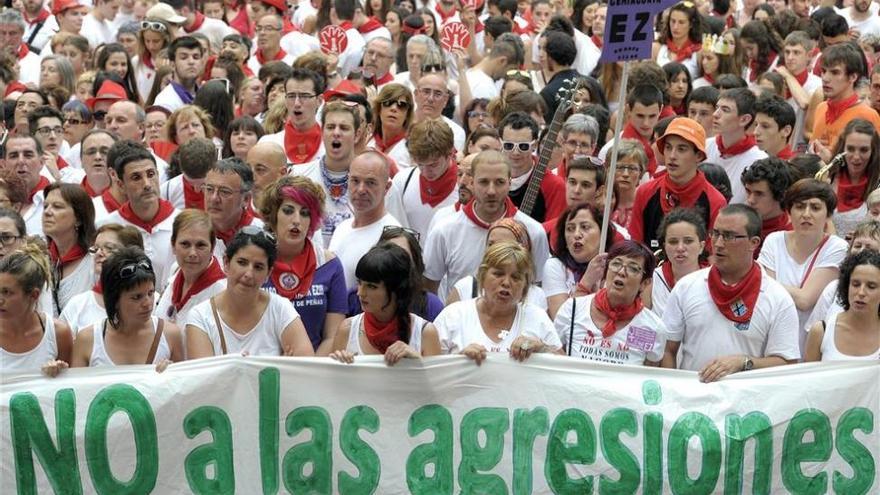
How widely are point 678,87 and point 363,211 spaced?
15.2ft

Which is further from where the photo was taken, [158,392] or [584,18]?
[584,18]

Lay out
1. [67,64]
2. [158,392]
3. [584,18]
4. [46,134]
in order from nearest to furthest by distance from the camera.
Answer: [158,392], [46,134], [67,64], [584,18]

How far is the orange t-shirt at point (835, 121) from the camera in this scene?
12.0 metres

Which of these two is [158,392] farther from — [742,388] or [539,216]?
[539,216]

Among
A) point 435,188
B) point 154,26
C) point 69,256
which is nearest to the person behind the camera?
point 69,256

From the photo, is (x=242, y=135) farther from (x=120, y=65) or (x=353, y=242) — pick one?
(x=120, y=65)

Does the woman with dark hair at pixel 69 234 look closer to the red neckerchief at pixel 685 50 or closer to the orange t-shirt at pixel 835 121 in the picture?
the orange t-shirt at pixel 835 121

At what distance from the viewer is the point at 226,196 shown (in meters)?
8.94

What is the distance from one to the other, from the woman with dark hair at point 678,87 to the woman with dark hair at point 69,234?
537 centimetres

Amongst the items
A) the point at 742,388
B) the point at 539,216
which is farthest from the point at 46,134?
the point at 742,388

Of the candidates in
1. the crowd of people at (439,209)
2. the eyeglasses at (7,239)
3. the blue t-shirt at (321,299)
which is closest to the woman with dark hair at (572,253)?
the crowd of people at (439,209)

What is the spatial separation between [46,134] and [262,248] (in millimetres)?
3981

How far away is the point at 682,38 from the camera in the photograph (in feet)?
49.1

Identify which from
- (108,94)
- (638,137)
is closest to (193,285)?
(638,137)
